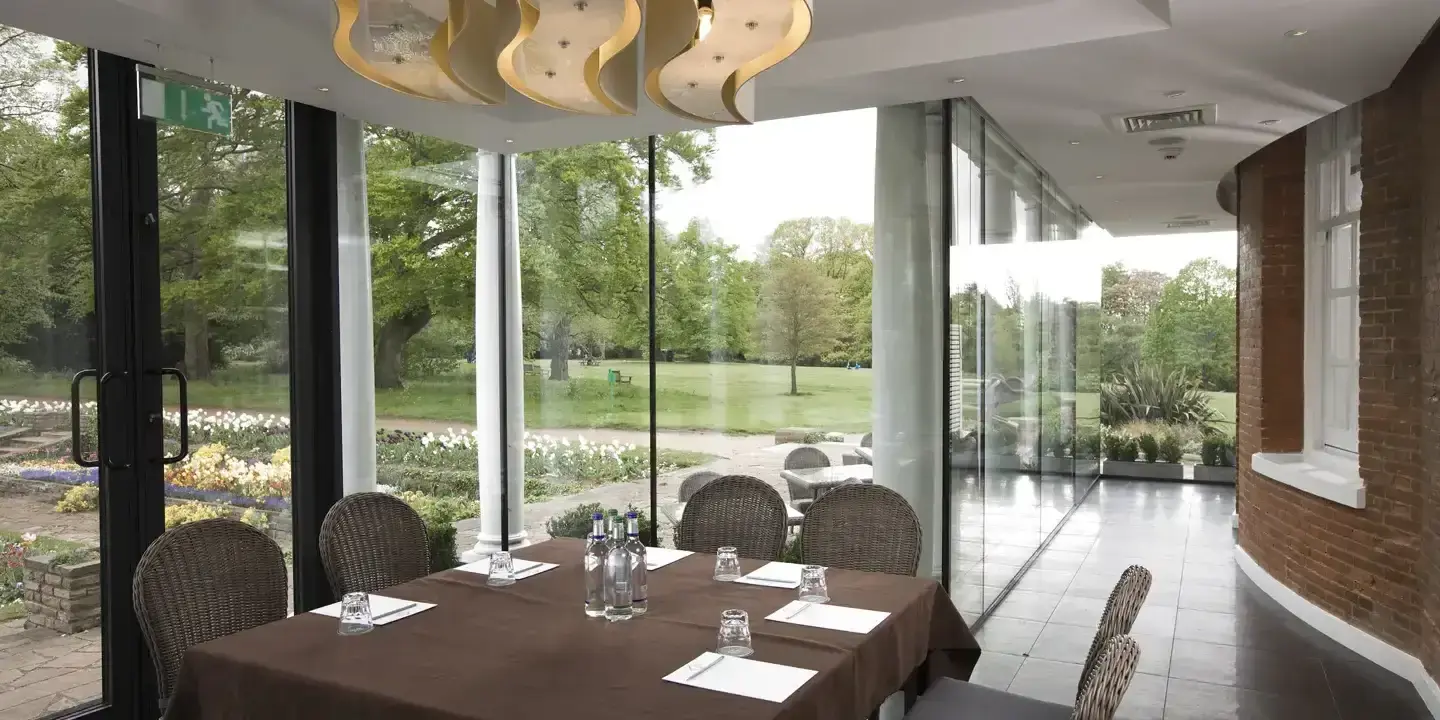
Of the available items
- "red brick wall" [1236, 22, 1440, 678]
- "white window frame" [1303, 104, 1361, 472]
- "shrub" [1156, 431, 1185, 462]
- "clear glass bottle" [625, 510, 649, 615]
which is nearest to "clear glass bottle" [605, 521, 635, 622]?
"clear glass bottle" [625, 510, 649, 615]

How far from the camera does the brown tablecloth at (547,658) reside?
6.73 ft

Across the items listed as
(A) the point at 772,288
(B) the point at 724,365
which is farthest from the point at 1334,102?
(B) the point at 724,365

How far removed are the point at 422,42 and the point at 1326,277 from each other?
226 inches

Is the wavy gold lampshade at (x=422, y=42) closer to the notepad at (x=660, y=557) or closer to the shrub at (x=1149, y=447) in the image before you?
the notepad at (x=660, y=557)

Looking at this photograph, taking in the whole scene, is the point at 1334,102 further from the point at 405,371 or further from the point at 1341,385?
the point at 405,371

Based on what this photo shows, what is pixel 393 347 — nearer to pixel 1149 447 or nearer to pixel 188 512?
pixel 188 512

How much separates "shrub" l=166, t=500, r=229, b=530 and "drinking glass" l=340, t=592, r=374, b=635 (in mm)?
1754

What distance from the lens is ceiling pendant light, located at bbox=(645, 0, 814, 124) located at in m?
2.33

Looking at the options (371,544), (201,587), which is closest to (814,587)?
(371,544)

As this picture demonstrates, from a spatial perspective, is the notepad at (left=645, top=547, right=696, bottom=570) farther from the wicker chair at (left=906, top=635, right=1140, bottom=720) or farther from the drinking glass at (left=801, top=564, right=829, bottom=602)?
the wicker chair at (left=906, top=635, right=1140, bottom=720)

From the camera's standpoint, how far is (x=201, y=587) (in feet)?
9.25

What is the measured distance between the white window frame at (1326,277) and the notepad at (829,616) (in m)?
4.23

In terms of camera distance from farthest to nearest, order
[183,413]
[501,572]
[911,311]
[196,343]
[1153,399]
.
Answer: [1153,399]
[911,311]
[196,343]
[183,413]
[501,572]

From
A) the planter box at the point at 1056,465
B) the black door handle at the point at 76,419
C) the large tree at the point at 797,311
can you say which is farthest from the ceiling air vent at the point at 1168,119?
the black door handle at the point at 76,419
